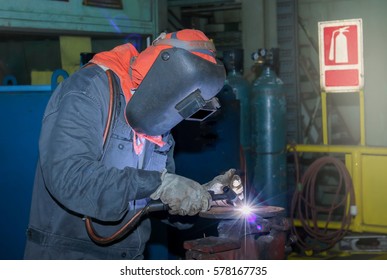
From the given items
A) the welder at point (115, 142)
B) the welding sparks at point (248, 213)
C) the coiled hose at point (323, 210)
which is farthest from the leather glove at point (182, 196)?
the coiled hose at point (323, 210)

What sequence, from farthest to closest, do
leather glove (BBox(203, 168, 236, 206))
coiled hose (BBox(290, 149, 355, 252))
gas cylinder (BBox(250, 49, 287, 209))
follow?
gas cylinder (BBox(250, 49, 287, 209))
coiled hose (BBox(290, 149, 355, 252))
leather glove (BBox(203, 168, 236, 206))

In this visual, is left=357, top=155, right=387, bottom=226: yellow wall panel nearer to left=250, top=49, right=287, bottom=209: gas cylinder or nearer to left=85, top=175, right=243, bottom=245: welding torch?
left=250, top=49, right=287, bottom=209: gas cylinder

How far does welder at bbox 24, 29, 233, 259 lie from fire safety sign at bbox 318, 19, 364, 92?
9.58 feet

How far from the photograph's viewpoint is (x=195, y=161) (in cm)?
442

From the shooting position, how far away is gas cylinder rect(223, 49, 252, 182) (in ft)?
18.9

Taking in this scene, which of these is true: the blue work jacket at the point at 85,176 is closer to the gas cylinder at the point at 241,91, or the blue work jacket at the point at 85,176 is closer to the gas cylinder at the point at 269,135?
the gas cylinder at the point at 269,135

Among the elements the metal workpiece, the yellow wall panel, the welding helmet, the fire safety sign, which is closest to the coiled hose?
the yellow wall panel

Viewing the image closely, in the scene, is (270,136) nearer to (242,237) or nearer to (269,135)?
(269,135)

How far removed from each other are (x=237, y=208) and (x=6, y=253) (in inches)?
66.5

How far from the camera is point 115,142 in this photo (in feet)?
7.28

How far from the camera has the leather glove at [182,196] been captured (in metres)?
2.03

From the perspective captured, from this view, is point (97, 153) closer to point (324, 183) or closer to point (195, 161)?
point (195, 161)

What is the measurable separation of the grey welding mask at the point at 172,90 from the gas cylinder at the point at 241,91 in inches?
141

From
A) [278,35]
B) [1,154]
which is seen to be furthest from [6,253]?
[278,35]
